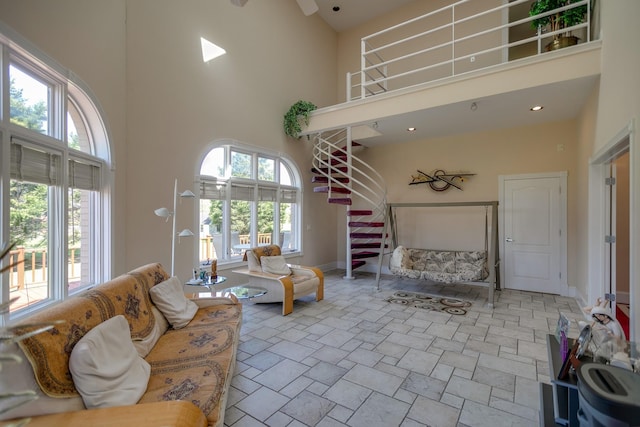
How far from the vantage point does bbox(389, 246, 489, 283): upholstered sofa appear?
4.79 m

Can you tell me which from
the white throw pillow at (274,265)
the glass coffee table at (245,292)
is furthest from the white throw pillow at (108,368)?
the white throw pillow at (274,265)

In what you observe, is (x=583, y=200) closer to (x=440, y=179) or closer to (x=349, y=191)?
(x=440, y=179)

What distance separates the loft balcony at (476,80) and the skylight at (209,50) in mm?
2069

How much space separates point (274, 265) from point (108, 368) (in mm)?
3215

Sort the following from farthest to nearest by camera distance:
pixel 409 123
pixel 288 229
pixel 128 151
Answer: pixel 288 229 < pixel 409 123 < pixel 128 151

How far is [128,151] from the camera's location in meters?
3.75

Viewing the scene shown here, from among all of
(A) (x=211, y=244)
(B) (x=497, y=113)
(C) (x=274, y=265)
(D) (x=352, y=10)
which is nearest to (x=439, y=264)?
(B) (x=497, y=113)

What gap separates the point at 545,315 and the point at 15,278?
6.01m

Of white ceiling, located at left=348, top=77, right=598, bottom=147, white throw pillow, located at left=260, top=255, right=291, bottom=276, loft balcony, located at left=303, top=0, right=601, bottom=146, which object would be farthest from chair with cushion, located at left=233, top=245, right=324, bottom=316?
white ceiling, located at left=348, top=77, right=598, bottom=147

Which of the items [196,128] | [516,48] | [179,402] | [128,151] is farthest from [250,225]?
[516,48]

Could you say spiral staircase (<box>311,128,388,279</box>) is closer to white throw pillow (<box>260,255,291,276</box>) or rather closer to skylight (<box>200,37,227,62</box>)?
white throw pillow (<box>260,255,291,276</box>)

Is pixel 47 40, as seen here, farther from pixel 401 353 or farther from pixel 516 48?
pixel 516 48

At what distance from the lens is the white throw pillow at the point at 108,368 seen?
1426 mm

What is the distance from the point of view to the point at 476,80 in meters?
4.16
